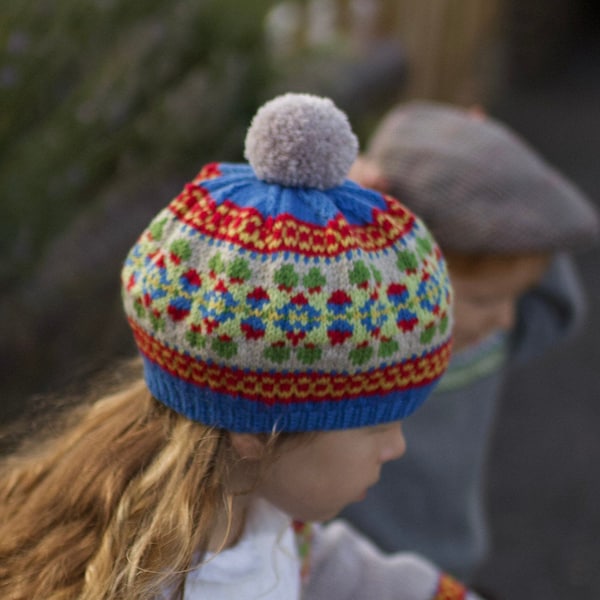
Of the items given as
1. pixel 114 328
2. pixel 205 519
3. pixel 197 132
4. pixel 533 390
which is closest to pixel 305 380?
pixel 205 519

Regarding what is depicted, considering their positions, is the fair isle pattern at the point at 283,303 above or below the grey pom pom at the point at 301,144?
below

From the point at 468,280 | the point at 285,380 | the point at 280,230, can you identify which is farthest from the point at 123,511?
the point at 468,280

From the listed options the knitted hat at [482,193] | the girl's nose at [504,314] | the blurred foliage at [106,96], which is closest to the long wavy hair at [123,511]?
the knitted hat at [482,193]

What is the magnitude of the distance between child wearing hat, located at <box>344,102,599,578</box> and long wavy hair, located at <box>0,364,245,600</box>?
2.69ft

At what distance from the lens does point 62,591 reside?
114 centimetres

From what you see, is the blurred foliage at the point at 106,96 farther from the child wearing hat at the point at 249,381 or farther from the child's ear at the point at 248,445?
the child's ear at the point at 248,445

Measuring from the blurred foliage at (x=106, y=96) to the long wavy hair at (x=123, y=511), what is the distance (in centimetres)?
132

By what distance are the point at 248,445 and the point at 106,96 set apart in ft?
5.85

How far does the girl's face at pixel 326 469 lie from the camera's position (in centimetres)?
115

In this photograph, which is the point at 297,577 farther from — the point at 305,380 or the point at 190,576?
the point at 305,380

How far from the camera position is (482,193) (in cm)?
180

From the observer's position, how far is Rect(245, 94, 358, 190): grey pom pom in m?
1.09

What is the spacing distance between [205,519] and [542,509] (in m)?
2.41

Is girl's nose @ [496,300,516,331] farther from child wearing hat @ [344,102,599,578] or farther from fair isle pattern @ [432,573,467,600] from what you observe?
fair isle pattern @ [432,573,467,600]
